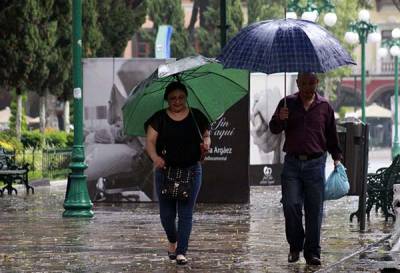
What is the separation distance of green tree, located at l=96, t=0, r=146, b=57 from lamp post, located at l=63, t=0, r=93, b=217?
21764 millimetres

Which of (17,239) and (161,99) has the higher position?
(161,99)

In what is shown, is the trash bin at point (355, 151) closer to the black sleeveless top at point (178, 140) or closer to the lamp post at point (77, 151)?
the lamp post at point (77, 151)

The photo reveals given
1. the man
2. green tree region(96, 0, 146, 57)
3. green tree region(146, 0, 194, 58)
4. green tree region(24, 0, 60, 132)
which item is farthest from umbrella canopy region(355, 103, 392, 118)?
the man

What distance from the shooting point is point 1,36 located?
107 ft

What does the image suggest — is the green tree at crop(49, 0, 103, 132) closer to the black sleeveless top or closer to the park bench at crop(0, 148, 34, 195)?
the park bench at crop(0, 148, 34, 195)

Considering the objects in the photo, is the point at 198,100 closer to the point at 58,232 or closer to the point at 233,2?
the point at 58,232

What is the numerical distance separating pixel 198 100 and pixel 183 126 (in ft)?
4.42

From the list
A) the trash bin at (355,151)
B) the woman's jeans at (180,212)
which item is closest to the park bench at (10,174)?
the trash bin at (355,151)

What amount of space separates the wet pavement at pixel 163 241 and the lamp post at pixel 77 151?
0.24 meters

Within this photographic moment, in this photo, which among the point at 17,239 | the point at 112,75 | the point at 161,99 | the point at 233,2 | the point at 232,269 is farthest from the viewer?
the point at 233,2

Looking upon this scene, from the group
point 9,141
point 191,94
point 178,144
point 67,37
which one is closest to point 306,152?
point 178,144

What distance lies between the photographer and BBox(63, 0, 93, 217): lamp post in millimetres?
18109

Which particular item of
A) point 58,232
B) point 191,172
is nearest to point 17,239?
point 58,232

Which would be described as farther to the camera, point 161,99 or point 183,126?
point 161,99
